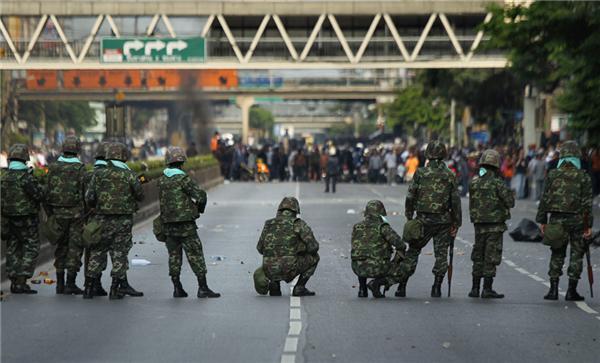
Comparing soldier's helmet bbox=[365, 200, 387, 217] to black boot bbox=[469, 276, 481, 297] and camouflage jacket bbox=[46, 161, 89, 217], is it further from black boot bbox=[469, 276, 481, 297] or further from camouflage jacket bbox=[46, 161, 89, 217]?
camouflage jacket bbox=[46, 161, 89, 217]

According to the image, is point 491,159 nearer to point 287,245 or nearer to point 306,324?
point 287,245

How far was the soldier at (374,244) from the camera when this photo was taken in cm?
1563

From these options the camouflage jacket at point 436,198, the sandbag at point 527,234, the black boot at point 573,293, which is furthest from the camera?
the sandbag at point 527,234

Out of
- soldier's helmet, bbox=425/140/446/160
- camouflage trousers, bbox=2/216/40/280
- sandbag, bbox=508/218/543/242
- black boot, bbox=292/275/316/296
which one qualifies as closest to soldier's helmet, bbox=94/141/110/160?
camouflage trousers, bbox=2/216/40/280

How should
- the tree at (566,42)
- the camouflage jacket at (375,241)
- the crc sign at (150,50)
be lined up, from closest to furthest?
1. the camouflage jacket at (375,241)
2. the tree at (566,42)
3. the crc sign at (150,50)

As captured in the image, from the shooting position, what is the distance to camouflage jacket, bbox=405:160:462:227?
1605cm

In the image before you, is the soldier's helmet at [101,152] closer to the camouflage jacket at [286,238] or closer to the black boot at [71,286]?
the black boot at [71,286]

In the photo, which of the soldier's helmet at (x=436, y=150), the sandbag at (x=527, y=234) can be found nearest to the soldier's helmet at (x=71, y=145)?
the soldier's helmet at (x=436, y=150)

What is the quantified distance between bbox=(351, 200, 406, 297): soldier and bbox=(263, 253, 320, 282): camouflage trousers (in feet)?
1.89

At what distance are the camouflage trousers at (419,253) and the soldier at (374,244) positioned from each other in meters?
0.22

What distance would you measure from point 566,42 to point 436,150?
1906 cm

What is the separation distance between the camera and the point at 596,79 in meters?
32.4

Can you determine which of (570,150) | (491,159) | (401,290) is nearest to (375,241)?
(401,290)

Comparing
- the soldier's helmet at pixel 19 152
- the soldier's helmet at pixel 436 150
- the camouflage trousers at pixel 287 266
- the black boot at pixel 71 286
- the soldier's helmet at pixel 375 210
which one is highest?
the soldier's helmet at pixel 436 150
